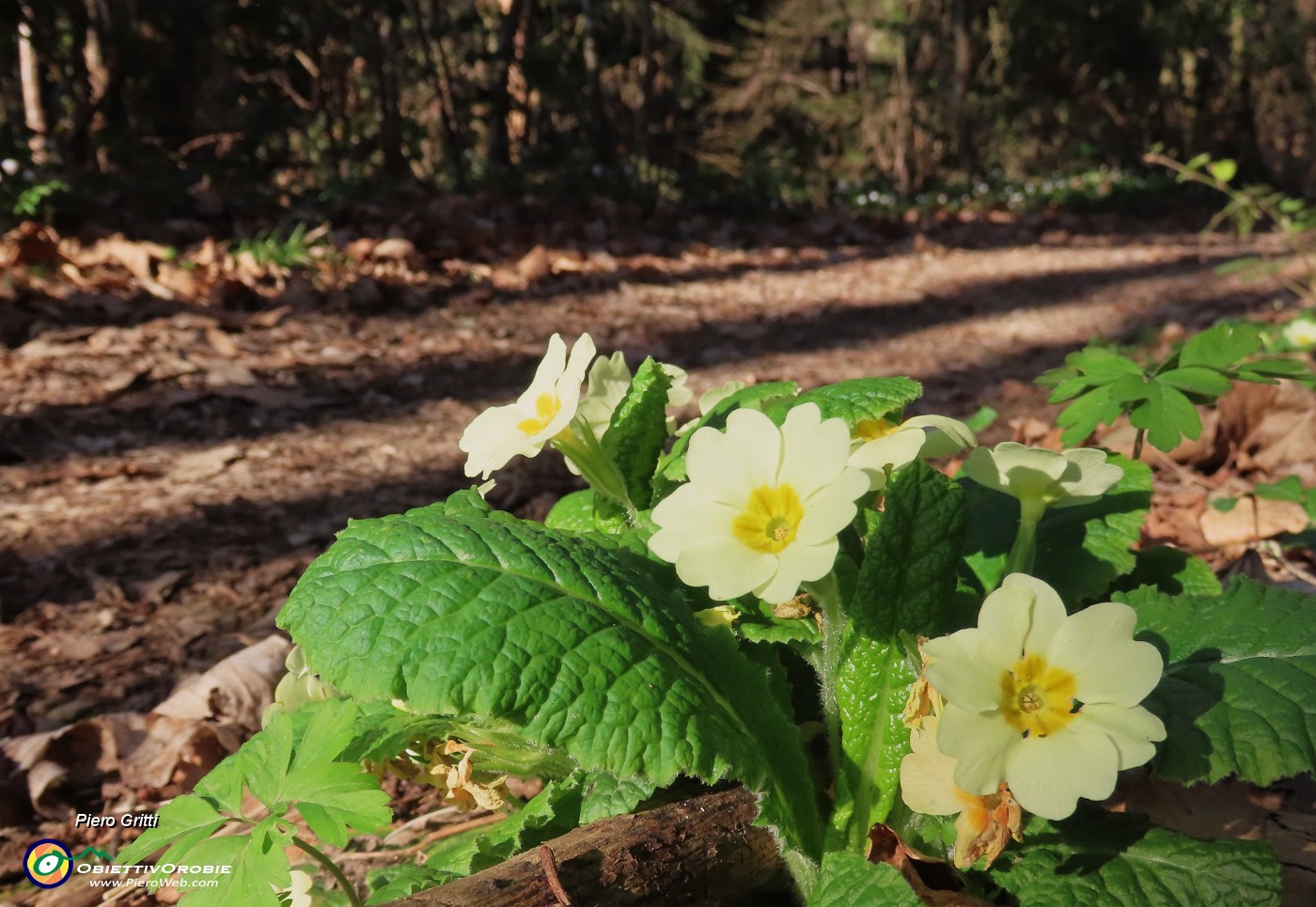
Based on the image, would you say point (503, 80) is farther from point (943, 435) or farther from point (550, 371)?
point (943, 435)

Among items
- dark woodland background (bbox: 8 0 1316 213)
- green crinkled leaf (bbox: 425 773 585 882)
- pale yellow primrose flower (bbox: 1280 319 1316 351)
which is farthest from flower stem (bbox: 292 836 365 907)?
dark woodland background (bbox: 8 0 1316 213)

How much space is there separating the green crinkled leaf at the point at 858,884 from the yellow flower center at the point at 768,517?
15.5 inches

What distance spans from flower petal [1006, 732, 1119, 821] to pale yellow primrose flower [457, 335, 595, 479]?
2.33ft

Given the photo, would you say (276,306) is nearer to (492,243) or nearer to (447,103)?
(492,243)

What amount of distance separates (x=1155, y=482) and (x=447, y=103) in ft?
24.0

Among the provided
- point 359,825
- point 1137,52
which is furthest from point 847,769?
point 1137,52

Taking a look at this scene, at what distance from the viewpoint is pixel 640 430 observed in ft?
5.30

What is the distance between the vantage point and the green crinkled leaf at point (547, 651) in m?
1.10

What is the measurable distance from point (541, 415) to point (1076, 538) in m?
0.89

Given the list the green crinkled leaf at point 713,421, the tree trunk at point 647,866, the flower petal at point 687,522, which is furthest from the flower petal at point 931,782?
the green crinkled leaf at point 713,421

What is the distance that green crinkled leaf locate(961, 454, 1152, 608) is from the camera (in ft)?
5.19

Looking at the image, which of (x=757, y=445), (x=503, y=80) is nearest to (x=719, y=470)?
(x=757, y=445)

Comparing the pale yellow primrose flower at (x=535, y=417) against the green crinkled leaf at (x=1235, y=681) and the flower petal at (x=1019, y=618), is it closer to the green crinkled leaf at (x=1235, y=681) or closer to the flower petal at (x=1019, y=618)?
the flower petal at (x=1019, y=618)

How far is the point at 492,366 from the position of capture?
466cm
